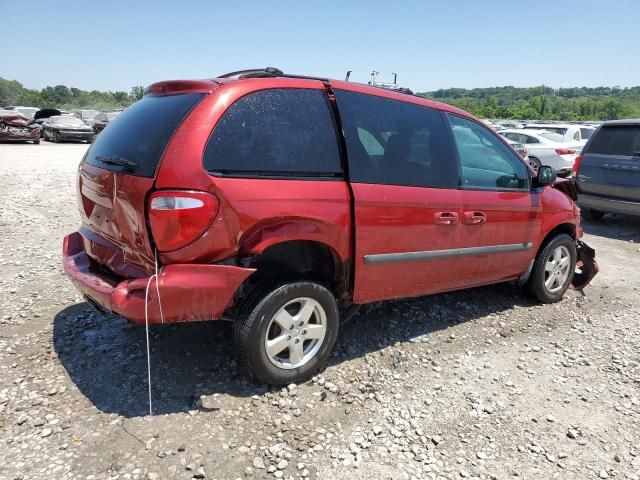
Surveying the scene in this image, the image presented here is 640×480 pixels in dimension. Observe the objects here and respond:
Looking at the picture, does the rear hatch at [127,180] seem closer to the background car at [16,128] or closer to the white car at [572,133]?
the white car at [572,133]

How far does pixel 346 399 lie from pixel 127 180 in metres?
1.85

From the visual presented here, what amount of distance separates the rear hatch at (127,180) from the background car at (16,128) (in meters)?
19.1

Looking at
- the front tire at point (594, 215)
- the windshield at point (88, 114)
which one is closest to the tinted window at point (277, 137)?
the front tire at point (594, 215)

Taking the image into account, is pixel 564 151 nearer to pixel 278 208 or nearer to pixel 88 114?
pixel 278 208

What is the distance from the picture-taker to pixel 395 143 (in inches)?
135

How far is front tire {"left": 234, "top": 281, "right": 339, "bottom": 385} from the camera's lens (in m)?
2.85

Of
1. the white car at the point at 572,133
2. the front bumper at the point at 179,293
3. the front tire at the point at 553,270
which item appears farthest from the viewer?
the white car at the point at 572,133

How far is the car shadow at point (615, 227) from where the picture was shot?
803 cm

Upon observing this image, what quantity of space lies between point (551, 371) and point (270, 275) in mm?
2173

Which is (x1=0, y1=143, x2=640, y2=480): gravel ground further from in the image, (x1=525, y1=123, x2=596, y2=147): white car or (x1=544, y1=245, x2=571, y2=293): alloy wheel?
(x1=525, y1=123, x2=596, y2=147): white car

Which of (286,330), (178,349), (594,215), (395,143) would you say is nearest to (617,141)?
(594,215)

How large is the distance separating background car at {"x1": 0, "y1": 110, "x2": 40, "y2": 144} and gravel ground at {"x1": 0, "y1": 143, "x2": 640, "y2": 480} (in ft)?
57.8

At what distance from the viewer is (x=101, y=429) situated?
2.62 meters

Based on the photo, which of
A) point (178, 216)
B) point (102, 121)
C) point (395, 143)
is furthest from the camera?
point (102, 121)
